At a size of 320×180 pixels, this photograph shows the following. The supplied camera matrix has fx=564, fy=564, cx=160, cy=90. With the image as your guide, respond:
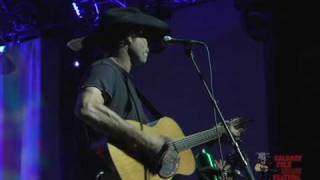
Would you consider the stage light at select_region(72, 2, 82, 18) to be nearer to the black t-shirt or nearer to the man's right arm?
the black t-shirt

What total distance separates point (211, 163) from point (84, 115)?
0.77 meters

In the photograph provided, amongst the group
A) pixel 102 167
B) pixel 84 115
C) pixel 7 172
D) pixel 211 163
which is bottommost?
pixel 7 172

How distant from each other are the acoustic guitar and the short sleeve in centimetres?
20

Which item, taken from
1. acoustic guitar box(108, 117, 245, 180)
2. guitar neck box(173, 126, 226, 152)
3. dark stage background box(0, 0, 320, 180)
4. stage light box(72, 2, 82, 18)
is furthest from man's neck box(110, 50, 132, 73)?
stage light box(72, 2, 82, 18)

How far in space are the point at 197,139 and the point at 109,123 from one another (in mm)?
626

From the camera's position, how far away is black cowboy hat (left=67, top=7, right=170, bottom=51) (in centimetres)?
288

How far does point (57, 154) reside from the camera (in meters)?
6.38

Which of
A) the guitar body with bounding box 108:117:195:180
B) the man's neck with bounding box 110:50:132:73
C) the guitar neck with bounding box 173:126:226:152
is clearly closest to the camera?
the guitar body with bounding box 108:117:195:180

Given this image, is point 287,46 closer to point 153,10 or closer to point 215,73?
point 215,73

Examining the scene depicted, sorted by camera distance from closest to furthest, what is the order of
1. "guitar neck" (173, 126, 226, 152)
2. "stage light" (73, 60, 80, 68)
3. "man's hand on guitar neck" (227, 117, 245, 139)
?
"guitar neck" (173, 126, 226, 152) → "man's hand on guitar neck" (227, 117, 245, 139) → "stage light" (73, 60, 80, 68)

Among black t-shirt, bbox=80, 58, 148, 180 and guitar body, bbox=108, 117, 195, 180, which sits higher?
black t-shirt, bbox=80, 58, 148, 180

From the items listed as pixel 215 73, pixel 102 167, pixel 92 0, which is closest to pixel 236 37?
pixel 215 73

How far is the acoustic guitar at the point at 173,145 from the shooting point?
2543mm

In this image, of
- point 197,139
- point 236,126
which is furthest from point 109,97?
point 236,126
